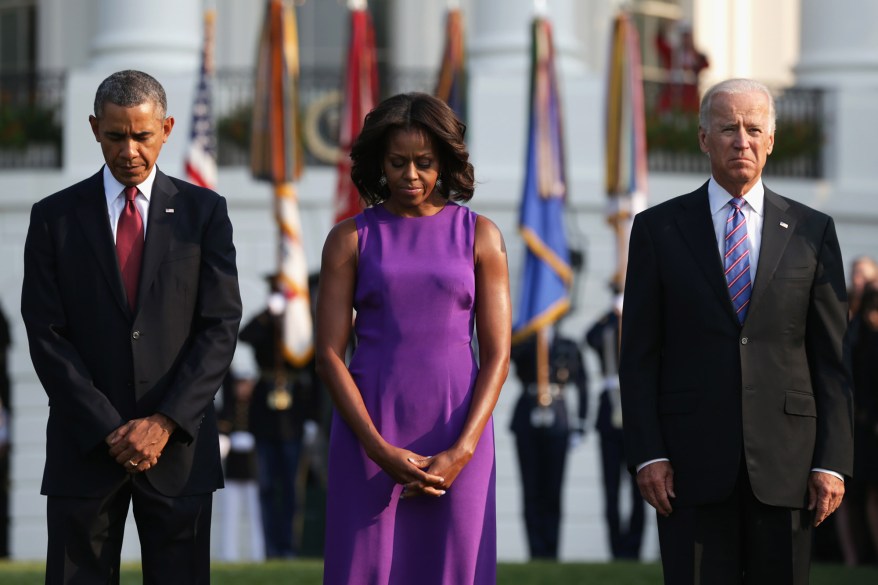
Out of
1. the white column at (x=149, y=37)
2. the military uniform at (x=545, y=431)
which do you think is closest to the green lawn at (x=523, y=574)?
the military uniform at (x=545, y=431)

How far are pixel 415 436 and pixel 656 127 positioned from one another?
42.9ft

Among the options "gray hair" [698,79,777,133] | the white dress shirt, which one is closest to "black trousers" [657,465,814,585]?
"gray hair" [698,79,777,133]

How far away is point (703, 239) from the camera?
18.5 feet

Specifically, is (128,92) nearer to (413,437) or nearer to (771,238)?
(413,437)

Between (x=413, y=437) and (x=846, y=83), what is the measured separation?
14.3 meters

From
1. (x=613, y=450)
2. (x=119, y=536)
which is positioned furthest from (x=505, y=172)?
(x=119, y=536)

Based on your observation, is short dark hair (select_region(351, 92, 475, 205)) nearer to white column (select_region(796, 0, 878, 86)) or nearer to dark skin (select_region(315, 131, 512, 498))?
dark skin (select_region(315, 131, 512, 498))

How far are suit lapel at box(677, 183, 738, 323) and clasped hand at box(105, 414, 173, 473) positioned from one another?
1.63m

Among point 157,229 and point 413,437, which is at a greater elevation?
point 157,229

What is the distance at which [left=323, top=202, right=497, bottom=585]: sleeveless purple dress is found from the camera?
542 centimetres

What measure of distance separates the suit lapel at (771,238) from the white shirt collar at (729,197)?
0.02 meters

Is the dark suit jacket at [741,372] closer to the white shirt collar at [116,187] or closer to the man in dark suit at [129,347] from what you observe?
the man in dark suit at [129,347]

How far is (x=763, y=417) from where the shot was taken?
552cm

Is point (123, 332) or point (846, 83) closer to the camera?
point (123, 332)
